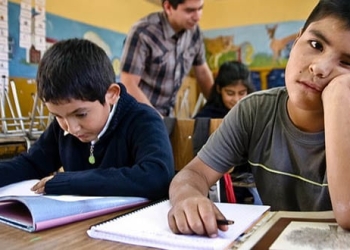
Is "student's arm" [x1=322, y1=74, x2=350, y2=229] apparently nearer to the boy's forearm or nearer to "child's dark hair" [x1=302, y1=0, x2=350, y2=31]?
"child's dark hair" [x1=302, y1=0, x2=350, y2=31]

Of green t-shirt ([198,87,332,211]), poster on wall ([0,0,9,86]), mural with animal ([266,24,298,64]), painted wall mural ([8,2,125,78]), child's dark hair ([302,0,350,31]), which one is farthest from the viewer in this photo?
mural with animal ([266,24,298,64])

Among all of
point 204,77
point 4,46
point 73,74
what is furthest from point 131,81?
point 4,46

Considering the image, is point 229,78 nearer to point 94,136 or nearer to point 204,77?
point 204,77

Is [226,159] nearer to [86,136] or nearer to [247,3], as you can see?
[86,136]

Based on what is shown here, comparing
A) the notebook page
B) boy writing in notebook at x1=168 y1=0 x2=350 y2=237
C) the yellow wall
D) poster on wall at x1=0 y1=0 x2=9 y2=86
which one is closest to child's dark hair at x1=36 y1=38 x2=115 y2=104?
the notebook page

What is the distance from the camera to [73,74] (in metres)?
0.94

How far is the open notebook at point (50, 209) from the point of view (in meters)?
0.59

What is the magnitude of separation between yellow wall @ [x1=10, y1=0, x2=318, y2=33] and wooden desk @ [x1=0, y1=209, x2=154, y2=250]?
8.31 ft

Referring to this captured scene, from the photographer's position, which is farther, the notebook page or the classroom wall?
the classroom wall

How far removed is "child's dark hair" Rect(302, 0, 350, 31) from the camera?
2.50 feet

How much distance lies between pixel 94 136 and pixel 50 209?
0.41m

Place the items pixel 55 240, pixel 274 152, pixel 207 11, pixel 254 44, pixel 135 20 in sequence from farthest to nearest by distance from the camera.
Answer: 1. pixel 207 11
2. pixel 254 44
3. pixel 135 20
4. pixel 274 152
5. pixel 55 240

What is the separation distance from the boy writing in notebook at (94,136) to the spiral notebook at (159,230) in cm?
17

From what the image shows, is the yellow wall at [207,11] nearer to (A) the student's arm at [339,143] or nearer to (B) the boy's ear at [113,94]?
(B) the boy's ear at [113,94]
